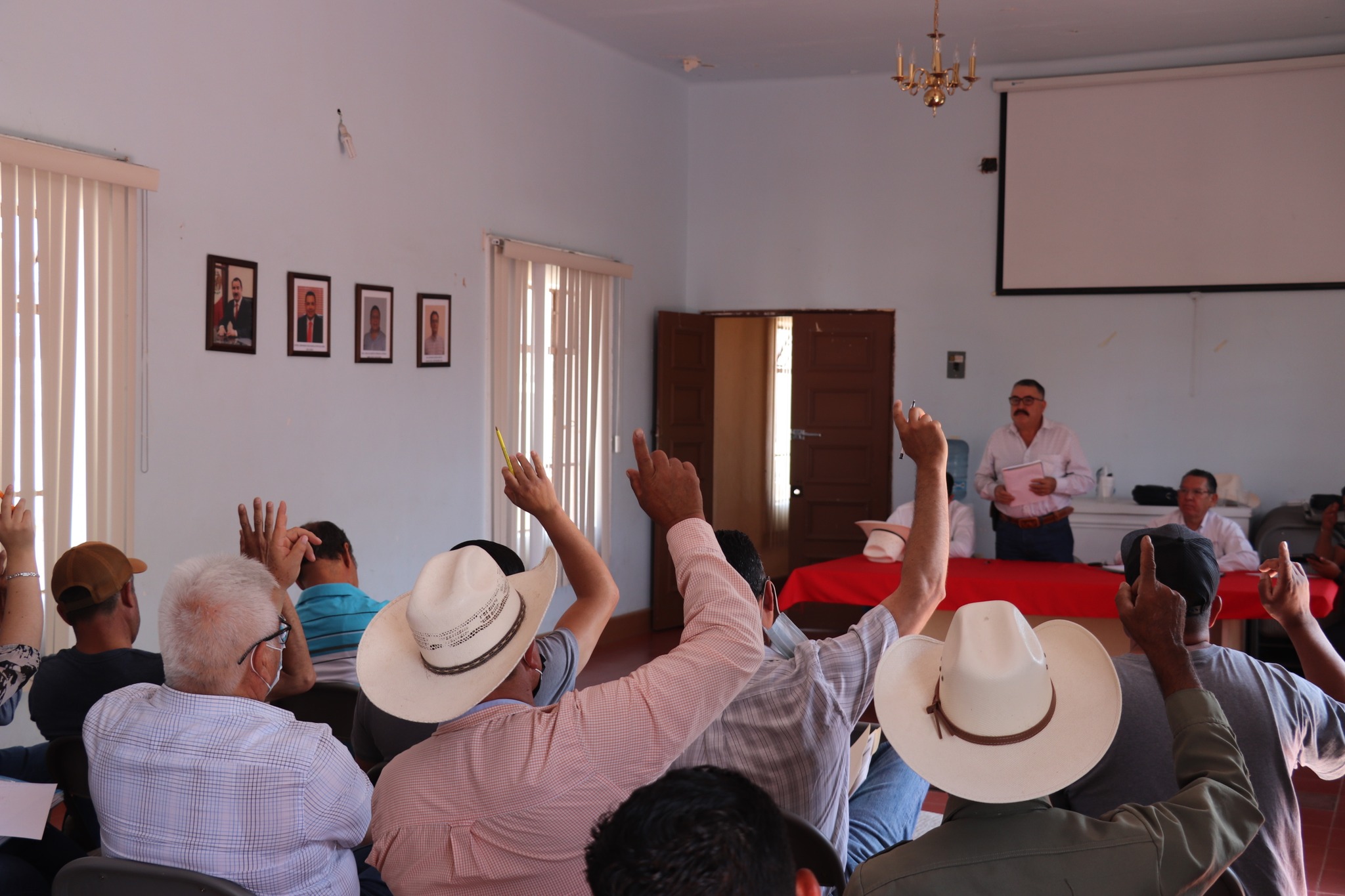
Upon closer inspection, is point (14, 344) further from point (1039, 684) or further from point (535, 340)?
point (1039, 684)

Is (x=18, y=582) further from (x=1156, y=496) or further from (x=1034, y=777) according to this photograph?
(x=1156, y=496)

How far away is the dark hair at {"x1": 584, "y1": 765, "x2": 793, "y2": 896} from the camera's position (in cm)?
112

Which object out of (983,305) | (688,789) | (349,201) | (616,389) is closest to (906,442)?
(688,789)

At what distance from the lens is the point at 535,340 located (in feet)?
21.9

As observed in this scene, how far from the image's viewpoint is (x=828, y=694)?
6.59ft

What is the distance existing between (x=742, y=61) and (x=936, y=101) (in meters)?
2.71

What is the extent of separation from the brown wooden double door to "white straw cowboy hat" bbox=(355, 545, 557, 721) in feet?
19.5

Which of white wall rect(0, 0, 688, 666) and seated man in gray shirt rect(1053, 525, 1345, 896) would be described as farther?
white wall rect(0, 0, 688, 666)

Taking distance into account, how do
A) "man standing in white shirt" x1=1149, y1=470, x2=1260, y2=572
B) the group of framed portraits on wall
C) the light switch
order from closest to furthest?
the group of framed portraits on wall
"man standing in white shirt" x1=1149, y1=470, x2=1260, y2=572
the light switch

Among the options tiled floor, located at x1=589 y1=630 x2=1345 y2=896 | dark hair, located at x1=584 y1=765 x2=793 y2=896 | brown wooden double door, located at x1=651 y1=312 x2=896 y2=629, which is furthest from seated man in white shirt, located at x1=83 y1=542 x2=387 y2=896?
brown wooden double door, located at x1=651 y1=312 x2=896 y2=629

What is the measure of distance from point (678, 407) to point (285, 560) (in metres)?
5.17

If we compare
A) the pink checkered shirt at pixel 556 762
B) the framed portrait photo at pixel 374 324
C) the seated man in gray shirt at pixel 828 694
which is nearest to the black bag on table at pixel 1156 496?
the framed portrait photo at pixel 374 324

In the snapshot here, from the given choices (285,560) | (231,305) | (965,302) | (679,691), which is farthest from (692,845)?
(965,302)

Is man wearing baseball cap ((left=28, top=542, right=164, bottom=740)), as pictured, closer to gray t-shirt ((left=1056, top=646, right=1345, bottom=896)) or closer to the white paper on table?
the white paper on table
